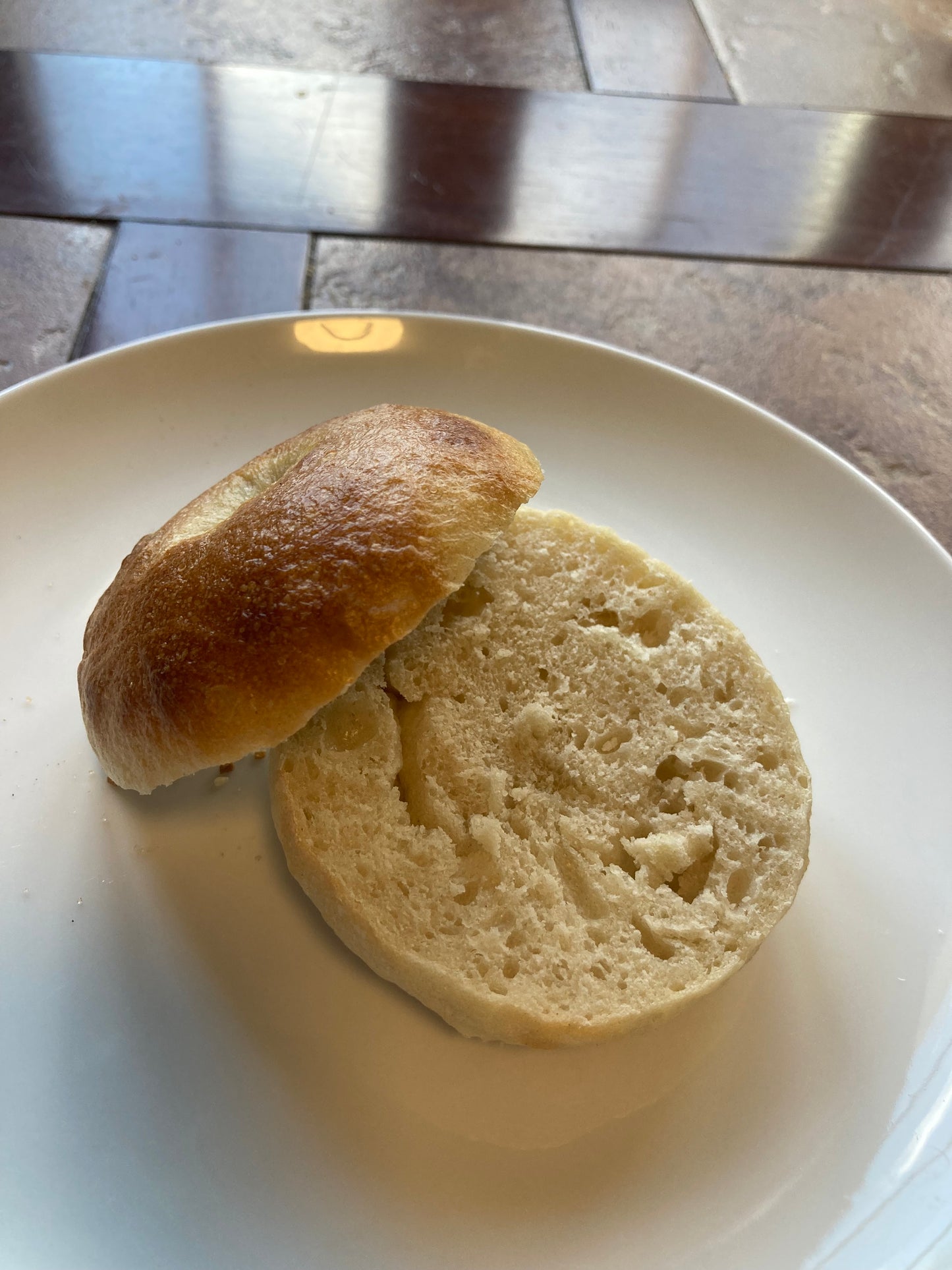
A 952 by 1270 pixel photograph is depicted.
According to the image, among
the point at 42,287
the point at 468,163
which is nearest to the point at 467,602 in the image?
the point at 42,287

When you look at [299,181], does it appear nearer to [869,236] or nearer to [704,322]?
[704,322]

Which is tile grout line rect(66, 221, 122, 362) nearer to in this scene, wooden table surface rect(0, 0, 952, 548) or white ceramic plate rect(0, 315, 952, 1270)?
wooden table surface rect(0, 0, 952, 548)

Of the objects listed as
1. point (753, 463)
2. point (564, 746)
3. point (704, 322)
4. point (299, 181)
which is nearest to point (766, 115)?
point (704, 322)

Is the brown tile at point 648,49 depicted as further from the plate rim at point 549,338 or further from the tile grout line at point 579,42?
the plate rim at point 549,338

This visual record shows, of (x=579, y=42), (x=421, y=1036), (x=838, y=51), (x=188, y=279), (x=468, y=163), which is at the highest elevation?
(x=838, y=51)

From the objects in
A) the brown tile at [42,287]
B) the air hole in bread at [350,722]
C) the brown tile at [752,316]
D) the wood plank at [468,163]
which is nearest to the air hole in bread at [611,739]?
the air hole in bread at [350,722]

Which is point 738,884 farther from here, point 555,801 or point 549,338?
point 549,338
